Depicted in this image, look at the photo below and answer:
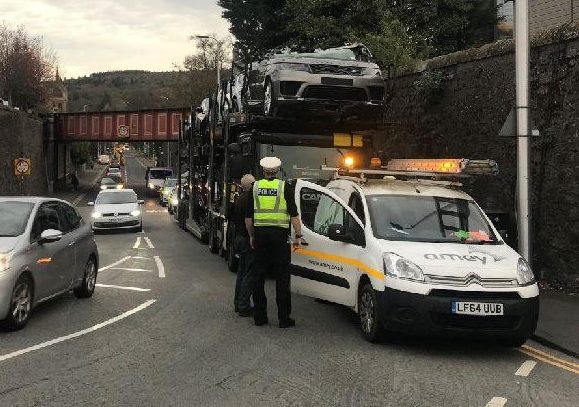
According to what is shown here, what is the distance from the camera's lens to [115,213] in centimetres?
2395

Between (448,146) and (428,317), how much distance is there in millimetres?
9550

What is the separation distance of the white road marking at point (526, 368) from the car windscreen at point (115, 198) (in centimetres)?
1990

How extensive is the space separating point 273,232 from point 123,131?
5666cm

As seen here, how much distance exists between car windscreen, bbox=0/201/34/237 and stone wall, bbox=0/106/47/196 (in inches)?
1190

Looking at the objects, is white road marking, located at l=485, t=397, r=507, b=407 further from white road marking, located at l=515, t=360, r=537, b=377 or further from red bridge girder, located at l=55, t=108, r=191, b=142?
red bridge girder, located at l=55, t=108, r=191, b=142

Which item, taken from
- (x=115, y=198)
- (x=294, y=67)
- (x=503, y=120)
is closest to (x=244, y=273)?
(x=294, y=67)

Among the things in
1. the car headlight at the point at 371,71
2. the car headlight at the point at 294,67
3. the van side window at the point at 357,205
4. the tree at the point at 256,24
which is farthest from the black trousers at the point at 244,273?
the tree at the point at 256,24

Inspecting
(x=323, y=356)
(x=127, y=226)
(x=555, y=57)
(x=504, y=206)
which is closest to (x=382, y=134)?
(x=504, y=206)

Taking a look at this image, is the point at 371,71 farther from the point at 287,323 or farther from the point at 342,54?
the point at 287,323

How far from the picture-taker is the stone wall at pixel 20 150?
130 ft

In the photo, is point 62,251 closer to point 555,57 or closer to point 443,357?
point 443,357

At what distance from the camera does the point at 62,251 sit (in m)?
9.19

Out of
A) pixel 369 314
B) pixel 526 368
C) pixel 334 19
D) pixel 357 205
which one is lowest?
pixel 526 368

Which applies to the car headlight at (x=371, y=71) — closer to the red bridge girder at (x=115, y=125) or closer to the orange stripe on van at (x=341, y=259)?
the orange stripe on van at (x=341, y=259)
